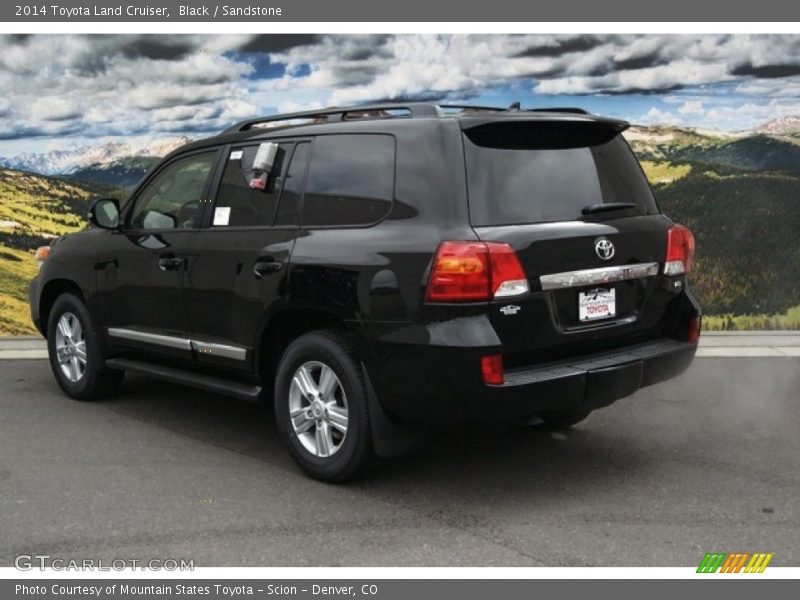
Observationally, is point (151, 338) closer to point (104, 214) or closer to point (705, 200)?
point (104, 214)

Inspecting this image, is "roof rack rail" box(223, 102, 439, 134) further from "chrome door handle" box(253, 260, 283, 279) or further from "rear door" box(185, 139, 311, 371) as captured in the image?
"chrome door handle" box(253, 260, 283, 279)

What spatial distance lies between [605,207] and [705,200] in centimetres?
557

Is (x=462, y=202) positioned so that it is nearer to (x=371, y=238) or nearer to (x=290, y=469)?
(x=371, y=238)

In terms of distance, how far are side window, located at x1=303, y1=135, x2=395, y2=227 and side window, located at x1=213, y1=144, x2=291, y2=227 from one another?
0.83ft

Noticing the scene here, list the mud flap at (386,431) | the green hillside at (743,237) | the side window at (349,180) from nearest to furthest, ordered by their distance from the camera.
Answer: the mud flap at (386,431)
the side window at (349,180)
the green hillside at (743,237)

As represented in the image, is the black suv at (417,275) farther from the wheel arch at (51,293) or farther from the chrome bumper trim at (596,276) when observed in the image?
the wheel arch at (51,293)

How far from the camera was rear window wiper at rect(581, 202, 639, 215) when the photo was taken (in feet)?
14.6

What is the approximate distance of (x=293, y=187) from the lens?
4836mm

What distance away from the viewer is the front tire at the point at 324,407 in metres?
4.30

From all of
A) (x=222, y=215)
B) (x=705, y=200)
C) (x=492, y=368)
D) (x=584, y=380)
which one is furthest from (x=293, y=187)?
(x=705, y=200)

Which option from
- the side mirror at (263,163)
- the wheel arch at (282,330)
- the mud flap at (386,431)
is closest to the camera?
the mud flap at (386,431)

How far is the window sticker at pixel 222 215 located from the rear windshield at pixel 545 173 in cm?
163

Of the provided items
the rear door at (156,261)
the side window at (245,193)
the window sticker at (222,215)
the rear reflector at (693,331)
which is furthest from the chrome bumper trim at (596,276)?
the rear door at (156,261)
